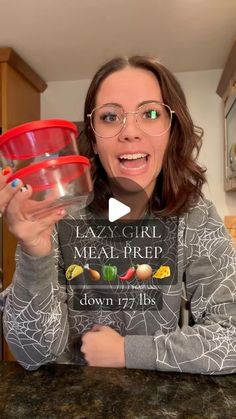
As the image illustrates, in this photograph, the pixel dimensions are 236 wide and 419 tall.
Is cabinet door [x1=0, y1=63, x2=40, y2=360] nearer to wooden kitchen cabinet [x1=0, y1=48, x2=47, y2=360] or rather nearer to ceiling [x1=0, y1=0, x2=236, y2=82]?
wooden kitchen cabinet [x1=0, y1=48, x2=47, y2=360]

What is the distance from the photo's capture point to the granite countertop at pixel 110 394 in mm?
400

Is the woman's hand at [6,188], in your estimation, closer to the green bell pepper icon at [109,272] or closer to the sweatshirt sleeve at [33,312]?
the sweatshirt sleeve at [33,312]

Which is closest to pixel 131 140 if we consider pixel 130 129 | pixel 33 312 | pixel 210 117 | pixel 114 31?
pixel 130 129

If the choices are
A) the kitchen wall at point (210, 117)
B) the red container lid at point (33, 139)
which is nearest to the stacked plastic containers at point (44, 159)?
the red container lid at point (33, 139)

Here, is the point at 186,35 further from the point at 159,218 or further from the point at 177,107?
the point at 159,218

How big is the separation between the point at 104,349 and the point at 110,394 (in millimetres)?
168

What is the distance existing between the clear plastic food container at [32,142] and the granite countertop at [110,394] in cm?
29

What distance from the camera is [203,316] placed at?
732mm

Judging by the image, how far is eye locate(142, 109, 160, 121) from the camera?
73cm

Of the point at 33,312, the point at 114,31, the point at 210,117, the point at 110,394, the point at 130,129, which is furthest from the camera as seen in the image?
the point at 210,117

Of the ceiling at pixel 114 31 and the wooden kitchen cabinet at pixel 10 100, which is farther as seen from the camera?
the wooden kitchen cabinet at pixel 10 100

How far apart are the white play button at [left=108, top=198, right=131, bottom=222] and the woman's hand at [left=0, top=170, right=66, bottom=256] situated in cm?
21

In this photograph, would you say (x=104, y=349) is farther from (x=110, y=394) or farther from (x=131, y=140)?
(x=131, y=140)

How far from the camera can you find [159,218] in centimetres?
80
